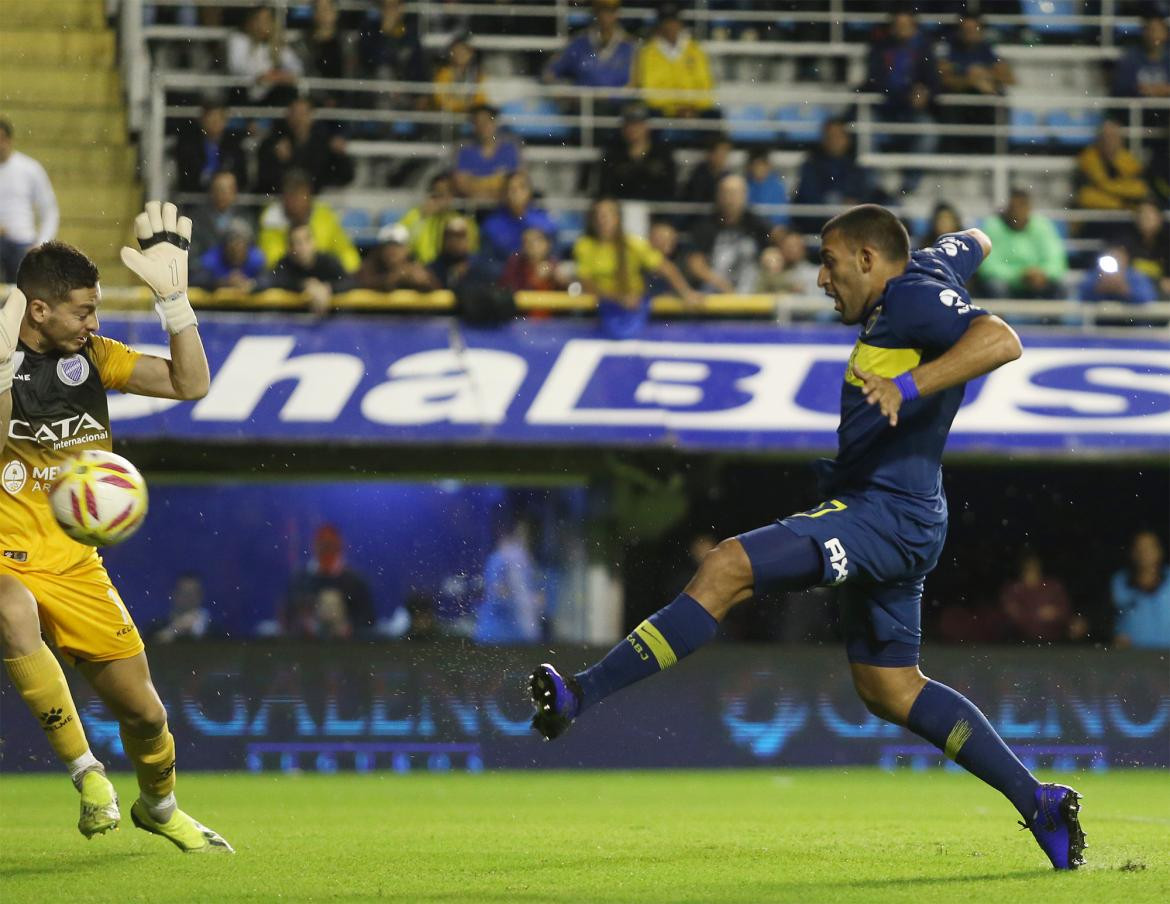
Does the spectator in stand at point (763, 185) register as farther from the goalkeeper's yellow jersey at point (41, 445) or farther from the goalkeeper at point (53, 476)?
the goalkeeper's yellow jersey at point (41, 445)

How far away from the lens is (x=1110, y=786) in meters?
10.6

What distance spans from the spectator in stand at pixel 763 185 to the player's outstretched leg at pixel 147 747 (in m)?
8.31

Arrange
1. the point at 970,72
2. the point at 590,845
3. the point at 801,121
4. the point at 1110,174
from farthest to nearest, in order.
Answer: the point at 801,121 < the point at 970,72 < the point at 1110,174 < the point at 590,845

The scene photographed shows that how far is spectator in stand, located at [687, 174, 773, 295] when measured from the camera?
13172 millimetres

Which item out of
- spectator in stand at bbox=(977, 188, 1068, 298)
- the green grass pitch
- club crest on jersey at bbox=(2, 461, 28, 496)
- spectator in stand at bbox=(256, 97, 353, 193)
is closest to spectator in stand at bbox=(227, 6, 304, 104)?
spectator in stand at bbox=(256, 97, 353, 193)

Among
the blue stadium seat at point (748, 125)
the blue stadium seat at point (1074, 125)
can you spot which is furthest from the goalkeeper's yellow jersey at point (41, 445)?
the blue stadium seat at point (1074, 125)

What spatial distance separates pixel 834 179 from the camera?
14.0 meters

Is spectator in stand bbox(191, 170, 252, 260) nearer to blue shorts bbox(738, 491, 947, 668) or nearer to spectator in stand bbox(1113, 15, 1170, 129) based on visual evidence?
spectator in stand bbox(1113, 15, 1170, 129)

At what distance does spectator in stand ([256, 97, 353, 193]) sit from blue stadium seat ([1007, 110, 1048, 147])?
5275 millimetres

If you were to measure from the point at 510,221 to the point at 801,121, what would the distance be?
3.07 meters

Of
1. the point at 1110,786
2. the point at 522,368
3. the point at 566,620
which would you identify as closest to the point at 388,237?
the point at 522,368

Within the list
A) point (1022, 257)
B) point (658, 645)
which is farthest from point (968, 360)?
point (1022, 257)

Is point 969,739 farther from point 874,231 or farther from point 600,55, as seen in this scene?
point 600,55

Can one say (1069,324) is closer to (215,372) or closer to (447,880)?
(215,372)
